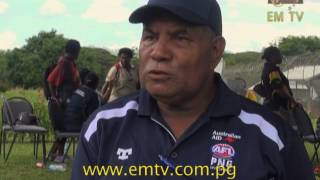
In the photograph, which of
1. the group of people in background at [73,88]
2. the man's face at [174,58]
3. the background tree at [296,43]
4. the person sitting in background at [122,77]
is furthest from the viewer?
the background tree at [296,43]

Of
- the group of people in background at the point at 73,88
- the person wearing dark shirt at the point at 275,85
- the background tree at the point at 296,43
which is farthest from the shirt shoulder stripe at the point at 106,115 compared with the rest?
the background tree at the point at 296,43

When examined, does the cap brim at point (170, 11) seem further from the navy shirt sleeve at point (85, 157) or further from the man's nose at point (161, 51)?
the navy shirt sleeve at point (85, 157)

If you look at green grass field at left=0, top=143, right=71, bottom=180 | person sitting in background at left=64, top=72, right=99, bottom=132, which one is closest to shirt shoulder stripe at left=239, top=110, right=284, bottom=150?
green grass field at left=0, top=143, right=71, bottom=180

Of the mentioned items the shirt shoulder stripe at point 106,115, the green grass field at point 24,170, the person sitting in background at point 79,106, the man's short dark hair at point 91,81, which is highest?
the shirt shoulder stripe at point 106,115

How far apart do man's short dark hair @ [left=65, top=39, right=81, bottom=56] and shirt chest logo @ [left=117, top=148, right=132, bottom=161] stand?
23.4 feet

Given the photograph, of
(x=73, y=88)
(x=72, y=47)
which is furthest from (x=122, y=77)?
(x=72, y=47)

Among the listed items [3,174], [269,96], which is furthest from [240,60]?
[3,174]

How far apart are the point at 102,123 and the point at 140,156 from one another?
147mm

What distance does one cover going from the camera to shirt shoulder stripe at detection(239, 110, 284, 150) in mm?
1880

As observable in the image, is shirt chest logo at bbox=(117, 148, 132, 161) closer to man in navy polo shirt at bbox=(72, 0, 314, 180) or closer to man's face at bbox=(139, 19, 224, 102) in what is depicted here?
man in navy polo shirt at bbox=(72, 0, 314, 180)

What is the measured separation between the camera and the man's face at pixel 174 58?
1.81m

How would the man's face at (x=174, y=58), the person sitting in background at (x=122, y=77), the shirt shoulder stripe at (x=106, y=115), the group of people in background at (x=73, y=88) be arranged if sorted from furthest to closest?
the person sitting in background at (x=122, y=77)
the group of people in background at (x=73, y=88)
the shirt shoulder stripe at (x=106, y=115)
the man's face at (x=174, y=58)

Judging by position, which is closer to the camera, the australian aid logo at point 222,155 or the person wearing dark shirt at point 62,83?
the australian aid logo at point 222,155

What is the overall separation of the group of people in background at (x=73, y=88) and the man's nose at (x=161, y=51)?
669cm
